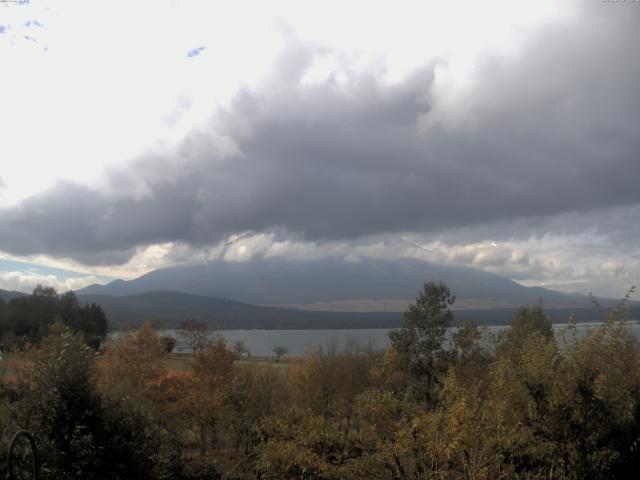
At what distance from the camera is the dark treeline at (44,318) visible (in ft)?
274

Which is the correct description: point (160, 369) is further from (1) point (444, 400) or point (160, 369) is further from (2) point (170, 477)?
(1) point (444, 400)

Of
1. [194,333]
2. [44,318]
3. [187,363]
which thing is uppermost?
[44,318]

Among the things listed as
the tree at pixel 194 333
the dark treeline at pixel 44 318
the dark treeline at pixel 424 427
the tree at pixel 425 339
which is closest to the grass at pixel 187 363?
the tree at pixel 194 333

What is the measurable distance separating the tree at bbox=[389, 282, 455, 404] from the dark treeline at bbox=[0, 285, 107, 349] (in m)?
58.2

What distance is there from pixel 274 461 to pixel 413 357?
21208 mm

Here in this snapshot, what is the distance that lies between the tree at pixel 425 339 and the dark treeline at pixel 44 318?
5821cm

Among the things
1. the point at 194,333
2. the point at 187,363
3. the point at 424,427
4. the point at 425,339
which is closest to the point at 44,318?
the point at 194,333

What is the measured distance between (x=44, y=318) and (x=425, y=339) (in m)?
73.9

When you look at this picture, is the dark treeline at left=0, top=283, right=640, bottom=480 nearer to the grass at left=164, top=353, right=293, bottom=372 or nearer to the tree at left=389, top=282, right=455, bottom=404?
the tree at left=389, top=282, right=455, bottom=404

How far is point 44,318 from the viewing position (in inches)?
3465

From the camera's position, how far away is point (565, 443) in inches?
434


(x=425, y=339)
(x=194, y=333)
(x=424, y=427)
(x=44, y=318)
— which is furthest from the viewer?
(x=44, y=318)

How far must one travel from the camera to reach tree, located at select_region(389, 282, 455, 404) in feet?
111

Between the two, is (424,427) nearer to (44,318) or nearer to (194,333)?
(194,333)
